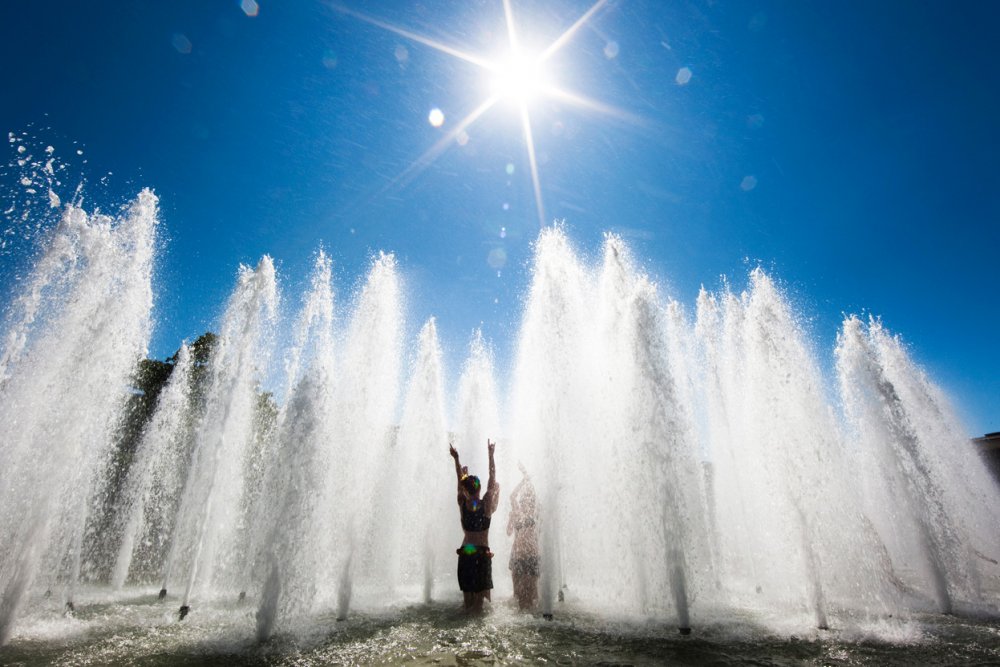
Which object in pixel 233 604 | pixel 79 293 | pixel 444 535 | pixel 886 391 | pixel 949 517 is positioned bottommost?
pixel 233 604

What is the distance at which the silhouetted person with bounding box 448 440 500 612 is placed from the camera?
8102 millimetres

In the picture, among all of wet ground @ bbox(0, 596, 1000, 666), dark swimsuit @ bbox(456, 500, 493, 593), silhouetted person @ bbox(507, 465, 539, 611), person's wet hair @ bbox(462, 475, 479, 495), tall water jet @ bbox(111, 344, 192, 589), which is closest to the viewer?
wet ground @ bbox(0, 596, 1000, 666)

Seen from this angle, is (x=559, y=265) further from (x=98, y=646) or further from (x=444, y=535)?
(x=98, y=646)

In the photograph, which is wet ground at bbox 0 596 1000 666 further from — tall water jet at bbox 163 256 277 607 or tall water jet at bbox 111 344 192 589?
tall water jet at bbox 111 344 192 589

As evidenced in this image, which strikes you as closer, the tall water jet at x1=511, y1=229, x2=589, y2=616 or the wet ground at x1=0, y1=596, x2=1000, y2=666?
the wet ground at x1=0, y1=596, x2=1000, y2=666

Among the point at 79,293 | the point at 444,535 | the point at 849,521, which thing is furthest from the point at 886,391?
the point at 79,293

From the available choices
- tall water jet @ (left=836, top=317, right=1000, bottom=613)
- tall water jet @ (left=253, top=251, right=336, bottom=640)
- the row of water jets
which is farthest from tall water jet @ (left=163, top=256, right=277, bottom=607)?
tall water jet @ (left=836, top=317, right=1000, bottom=613)

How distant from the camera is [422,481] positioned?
12.9 metres

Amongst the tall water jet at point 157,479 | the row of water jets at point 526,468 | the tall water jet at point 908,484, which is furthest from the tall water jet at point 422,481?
the tall water jet at point 908,484

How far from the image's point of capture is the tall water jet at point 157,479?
13801mm

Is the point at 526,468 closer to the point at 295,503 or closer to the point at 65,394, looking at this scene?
the point at 295,503

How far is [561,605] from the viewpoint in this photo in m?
9.12

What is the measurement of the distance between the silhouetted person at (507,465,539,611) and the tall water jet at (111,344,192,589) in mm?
11446

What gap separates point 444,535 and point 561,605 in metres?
5.90
